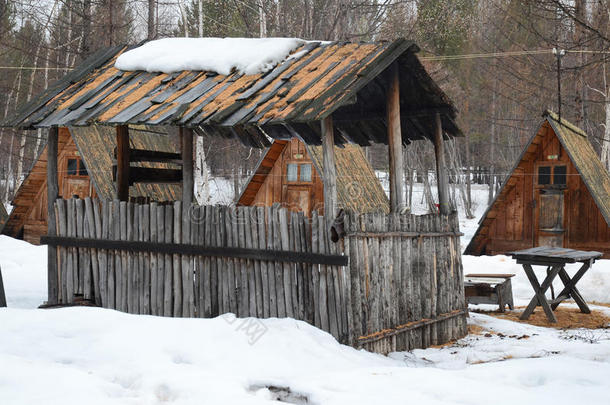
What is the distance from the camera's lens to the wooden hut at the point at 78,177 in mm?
18594

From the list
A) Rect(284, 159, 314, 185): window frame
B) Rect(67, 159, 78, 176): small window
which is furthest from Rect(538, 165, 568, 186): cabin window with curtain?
Rect(67, 159, 78, 176): small window

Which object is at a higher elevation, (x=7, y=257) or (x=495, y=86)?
(x=495, y=86)

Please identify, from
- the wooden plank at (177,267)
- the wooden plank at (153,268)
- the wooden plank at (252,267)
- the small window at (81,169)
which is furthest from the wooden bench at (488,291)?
the small window at (81,169)

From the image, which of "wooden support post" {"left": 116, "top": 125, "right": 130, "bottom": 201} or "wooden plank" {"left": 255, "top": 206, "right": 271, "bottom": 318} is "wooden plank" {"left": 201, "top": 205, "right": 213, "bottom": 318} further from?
"wooden support post" {"left": 116, "top": 125, "right": 130, "bottom": 201}

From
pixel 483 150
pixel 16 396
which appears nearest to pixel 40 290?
pixel 16 396

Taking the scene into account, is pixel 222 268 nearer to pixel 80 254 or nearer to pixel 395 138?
pixel 80 254

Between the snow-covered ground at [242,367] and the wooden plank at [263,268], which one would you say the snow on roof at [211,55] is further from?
the snow-covered ground at [242,367]

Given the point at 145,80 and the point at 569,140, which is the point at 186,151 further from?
the point at 569,140

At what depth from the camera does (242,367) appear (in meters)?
6.20

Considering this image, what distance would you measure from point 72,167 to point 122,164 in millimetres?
10760

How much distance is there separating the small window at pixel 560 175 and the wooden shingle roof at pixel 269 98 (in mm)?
8973

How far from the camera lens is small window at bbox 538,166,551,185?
18530 mm

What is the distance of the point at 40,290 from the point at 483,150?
37013 mm

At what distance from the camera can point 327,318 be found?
7.94 meters
